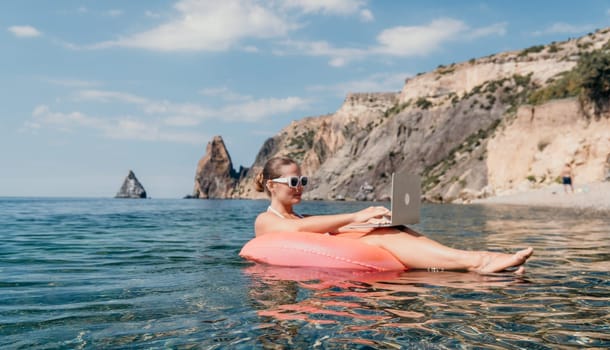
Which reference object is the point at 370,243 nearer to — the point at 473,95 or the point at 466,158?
the point at 466,158

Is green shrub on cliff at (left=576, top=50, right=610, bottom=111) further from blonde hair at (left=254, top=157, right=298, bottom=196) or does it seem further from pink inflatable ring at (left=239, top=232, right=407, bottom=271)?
pink inflatable ring at (left=239, top=232, right=407, bottom=271)

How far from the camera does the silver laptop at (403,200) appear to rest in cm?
571

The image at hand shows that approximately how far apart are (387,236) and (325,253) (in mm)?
743

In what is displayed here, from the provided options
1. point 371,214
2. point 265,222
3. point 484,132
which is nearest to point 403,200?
point 371,214

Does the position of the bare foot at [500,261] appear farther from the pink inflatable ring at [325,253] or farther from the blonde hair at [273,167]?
the blonde hair at [273,167]

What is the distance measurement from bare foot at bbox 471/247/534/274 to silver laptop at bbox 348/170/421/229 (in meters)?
0.92

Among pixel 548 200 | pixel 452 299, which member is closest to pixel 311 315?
pixel 452 299

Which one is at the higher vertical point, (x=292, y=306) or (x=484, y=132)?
(x=484, y=132)

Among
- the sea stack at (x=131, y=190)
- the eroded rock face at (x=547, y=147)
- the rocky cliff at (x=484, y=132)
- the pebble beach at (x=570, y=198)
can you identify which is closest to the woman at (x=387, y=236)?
the pebble beach at (x=570, y=198)

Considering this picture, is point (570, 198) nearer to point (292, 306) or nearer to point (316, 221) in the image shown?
point (316, 221)

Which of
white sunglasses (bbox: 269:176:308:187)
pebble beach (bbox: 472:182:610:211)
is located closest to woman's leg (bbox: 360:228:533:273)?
white sunglasses (bbox: 269:176:308:187)

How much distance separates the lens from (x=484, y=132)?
2378 inches

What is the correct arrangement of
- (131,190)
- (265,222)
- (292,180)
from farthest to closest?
(131,190) → (265,222) → (292,180)

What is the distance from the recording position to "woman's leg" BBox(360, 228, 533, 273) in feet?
18.7
